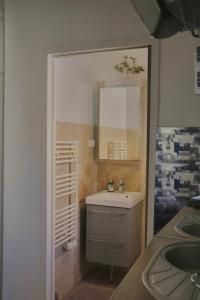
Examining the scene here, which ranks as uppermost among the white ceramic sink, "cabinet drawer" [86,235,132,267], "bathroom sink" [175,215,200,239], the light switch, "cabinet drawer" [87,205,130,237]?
the light switch

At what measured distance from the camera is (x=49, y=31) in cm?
257

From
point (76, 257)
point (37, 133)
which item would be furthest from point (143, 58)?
→ point (76, 257)

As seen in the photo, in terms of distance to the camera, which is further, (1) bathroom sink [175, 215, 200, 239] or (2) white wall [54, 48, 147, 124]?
(2) white wall [54, 48, 147, 124]

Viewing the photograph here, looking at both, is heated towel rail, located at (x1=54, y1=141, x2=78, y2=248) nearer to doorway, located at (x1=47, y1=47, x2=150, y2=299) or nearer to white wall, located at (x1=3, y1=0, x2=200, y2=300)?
doorway, located at (x1=47, y1=47, x2=150, y2=299)

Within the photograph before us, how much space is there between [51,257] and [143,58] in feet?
8.03

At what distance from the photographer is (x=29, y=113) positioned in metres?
2.64

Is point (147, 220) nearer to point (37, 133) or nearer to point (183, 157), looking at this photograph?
point (183, 157)

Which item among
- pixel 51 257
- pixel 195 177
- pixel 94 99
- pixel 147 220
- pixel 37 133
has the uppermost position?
pixel 94 99

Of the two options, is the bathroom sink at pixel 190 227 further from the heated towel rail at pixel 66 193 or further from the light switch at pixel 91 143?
the light switch at pixel 91 143

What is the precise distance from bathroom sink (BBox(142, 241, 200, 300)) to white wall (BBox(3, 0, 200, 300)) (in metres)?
1.43

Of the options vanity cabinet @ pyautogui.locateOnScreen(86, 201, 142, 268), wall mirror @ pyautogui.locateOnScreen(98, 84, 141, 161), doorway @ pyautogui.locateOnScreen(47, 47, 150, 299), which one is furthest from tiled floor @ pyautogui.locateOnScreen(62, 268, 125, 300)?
wall mirror @ pyautogui.locateOnScreen(98, 84, 141, 161)

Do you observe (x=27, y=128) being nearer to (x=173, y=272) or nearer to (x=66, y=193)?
(x=66, y=193)

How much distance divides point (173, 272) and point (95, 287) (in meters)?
2.55

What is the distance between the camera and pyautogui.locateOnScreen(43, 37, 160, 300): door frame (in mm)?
2205
